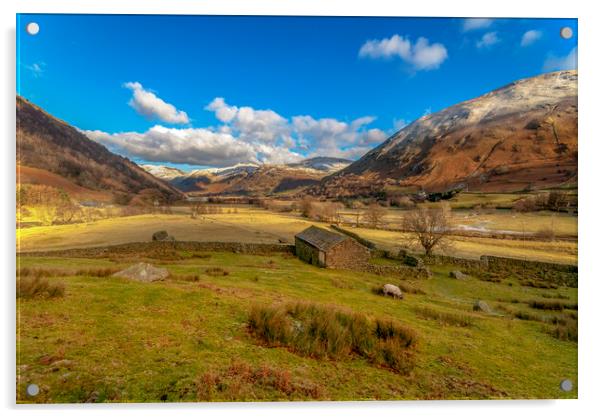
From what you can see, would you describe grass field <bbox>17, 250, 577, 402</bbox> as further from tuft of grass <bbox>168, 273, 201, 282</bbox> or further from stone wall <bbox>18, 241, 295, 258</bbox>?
tuft of grass <bbox>168, 273, 201, 282</bbox>

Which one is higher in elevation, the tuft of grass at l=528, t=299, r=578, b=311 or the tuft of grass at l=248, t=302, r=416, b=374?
the tuft of grass at l=248, t=302, r=416, b=374

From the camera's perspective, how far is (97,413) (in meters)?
3.77

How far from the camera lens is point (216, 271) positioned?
775 centimetres

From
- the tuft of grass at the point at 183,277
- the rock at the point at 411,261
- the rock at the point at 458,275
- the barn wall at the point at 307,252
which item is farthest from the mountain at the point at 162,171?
the rock at the point at 458,275

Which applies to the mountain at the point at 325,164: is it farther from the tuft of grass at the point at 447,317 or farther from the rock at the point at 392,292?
the tuft of grass at the point at 447,317

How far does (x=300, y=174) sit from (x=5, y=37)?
6955mm

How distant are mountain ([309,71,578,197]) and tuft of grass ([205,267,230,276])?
391 centimetres

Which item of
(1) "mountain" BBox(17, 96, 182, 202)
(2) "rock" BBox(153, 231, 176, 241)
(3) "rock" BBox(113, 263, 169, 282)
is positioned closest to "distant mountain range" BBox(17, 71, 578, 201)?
(1) "mountain" BBox(17, 96, 182, 202)

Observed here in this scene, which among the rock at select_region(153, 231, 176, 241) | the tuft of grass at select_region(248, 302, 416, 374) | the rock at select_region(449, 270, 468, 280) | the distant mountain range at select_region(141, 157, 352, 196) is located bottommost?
the rock at select_region(449, 270, 468, 280)

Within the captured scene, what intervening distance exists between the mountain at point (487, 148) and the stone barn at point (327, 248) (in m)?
1.79

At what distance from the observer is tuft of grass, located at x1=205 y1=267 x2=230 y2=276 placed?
24.9 feet

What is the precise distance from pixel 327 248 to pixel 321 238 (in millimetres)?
423

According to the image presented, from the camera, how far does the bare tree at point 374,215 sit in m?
8.61
